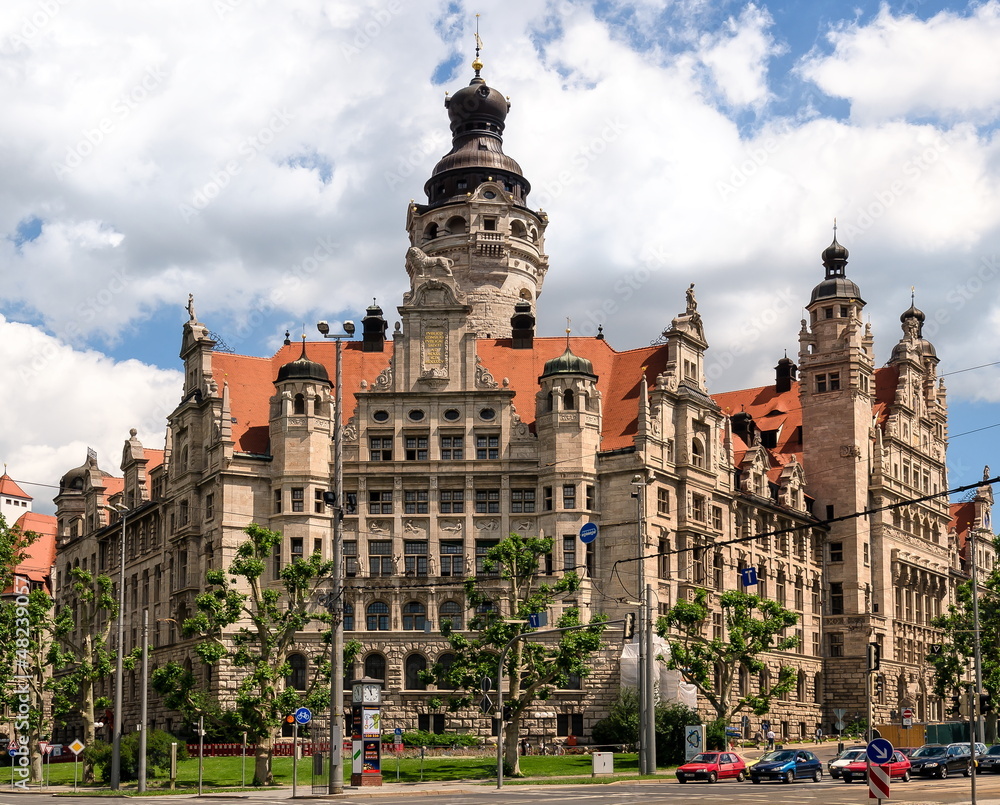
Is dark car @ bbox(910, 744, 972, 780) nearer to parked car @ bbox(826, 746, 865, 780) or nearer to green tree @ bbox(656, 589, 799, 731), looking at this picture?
parked car @ bbox(826, 746, 865, 780)

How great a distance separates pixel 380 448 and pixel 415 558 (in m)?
7.86

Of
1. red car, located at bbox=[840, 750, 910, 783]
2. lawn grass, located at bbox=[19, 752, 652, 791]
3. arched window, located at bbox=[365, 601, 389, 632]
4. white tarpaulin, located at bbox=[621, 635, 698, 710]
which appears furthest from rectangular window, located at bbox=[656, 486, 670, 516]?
red car, located at bbox=[840, 750, 910, 783]

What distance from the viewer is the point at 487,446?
95188 mm

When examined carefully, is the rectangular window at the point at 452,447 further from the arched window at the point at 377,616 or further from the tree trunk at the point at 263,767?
the tree trunk at the point at 263,767

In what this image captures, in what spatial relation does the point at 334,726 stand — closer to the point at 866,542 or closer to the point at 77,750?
the point at 77,750

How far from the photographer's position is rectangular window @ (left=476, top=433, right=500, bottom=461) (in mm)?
95125

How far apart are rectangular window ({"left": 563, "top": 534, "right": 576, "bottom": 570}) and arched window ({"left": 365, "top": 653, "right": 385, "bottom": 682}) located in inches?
532

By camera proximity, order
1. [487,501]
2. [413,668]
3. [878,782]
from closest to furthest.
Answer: [878,782]
[413,668]
[487,501]

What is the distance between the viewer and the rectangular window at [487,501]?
94.3 metres

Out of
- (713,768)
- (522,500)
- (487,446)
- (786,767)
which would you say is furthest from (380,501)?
(786,767)

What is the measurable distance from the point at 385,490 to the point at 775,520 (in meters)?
34.0

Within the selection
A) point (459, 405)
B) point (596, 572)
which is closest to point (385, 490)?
point (459, 405)

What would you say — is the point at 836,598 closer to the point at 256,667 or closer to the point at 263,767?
the point at 256,667

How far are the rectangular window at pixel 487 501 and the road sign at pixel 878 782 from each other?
62.9 meters
